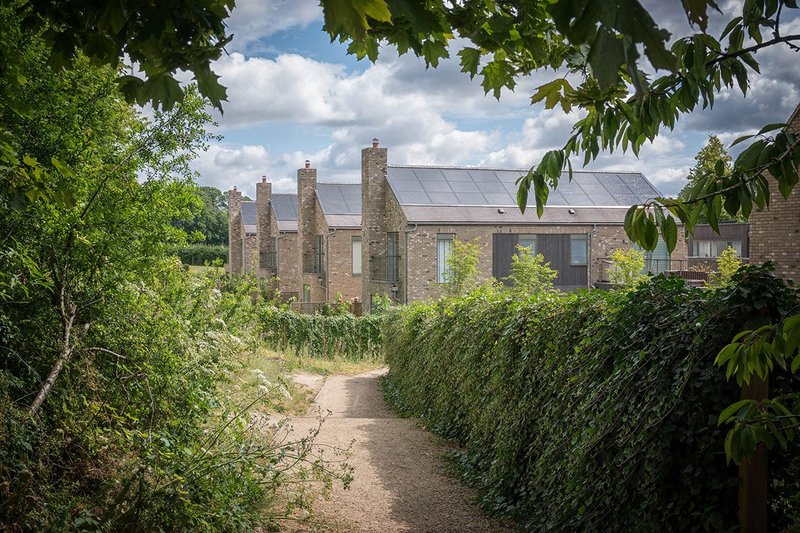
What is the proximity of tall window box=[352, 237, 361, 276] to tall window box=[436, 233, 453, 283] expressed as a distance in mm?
6992

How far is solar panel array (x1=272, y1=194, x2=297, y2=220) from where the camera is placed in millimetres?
39594

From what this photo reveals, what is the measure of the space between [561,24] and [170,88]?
73.3 inches

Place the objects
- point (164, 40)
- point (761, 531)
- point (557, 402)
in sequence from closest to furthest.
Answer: point (164, 40) < point (761, 531) < point (557, 402)

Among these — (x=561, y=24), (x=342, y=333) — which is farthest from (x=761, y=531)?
(x=342, y=333)

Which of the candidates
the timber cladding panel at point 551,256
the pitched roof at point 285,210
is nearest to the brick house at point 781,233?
the timber cladding panel at point 551,256

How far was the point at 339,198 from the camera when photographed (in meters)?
33.1

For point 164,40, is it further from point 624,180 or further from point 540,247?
point 624,180

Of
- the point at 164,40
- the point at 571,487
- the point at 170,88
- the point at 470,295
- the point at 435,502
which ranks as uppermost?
the point at 164,40

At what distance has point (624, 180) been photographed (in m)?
29.8

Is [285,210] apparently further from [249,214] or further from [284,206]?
[249,214]

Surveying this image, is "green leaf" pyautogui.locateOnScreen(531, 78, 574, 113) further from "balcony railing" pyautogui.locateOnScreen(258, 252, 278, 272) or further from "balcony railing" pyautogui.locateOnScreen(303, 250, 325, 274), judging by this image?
"balcony railing" pyautogui.locateOnScreen(258, 252, 278, 272)

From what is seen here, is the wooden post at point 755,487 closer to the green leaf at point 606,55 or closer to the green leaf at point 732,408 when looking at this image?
the green leaf at point 732,408

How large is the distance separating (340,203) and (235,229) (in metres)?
18.7

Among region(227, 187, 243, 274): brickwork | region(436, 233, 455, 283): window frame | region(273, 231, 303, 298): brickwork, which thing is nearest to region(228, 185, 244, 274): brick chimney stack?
region(227, 187, 243, 274): brickwork
